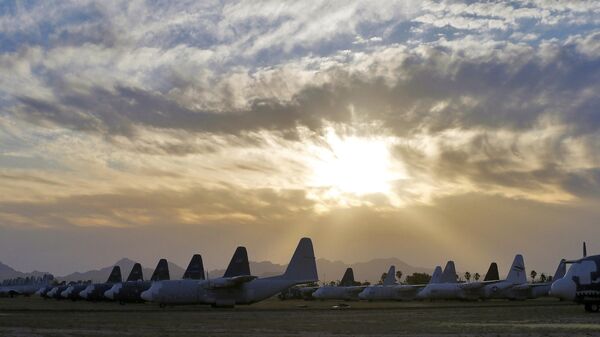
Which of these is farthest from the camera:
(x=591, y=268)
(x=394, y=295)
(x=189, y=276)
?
(x=394, y=295)

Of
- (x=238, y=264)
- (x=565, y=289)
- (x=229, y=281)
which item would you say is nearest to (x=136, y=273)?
(x=238, y=264)

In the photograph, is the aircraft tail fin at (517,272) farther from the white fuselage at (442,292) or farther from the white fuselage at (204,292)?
the white fuselage at (204,292)

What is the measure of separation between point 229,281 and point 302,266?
9872 millimetres

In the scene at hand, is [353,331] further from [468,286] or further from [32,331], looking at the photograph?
[468,286]

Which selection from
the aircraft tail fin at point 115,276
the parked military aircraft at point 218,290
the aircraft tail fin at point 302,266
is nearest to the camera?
the parked military aircraft at point 218,290

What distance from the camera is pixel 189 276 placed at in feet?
266

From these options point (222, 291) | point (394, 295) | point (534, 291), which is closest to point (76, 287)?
point (222, 291)

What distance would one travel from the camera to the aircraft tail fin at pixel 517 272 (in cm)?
9938

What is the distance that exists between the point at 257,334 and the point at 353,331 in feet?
17.6

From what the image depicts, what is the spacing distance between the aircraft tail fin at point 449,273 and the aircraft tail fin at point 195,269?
4899cm

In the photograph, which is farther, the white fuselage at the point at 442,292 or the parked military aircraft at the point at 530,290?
the white fuselage at the point at 442,292

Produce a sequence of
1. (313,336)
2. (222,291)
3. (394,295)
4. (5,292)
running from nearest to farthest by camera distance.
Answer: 1. (313,336)
2. (222,291)
3. (394,295)
4. (5,292)

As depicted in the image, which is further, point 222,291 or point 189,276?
point 189,276

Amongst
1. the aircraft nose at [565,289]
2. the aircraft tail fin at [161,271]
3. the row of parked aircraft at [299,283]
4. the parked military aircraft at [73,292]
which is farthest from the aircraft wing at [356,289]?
the aircraft nose at [565,289]
